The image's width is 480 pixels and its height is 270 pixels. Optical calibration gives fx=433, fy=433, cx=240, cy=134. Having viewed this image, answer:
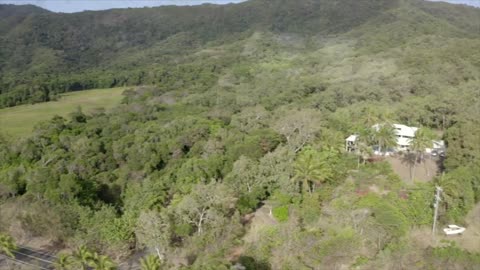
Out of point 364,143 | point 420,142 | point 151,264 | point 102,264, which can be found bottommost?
point 102,264

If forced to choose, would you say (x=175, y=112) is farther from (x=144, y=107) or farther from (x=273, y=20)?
(x=273, y=20)

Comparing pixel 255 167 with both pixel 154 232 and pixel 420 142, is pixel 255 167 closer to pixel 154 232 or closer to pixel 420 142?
pixel 154 232

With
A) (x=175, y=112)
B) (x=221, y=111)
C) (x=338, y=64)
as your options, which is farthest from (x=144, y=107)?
(x=338, y=64)

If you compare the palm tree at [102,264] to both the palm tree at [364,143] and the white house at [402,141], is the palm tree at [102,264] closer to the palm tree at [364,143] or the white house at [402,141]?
the palm tree at [364,143]

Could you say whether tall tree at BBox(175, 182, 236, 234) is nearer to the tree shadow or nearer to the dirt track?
the tree shadow

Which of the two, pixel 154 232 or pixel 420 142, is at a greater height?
pixel 420 142

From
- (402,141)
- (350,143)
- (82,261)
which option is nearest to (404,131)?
(402,141)

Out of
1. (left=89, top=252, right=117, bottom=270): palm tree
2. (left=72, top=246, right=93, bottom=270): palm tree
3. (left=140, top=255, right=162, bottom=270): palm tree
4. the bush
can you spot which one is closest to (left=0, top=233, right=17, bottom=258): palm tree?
(left=72, top=246, right=93, bottom=270): palm tree
